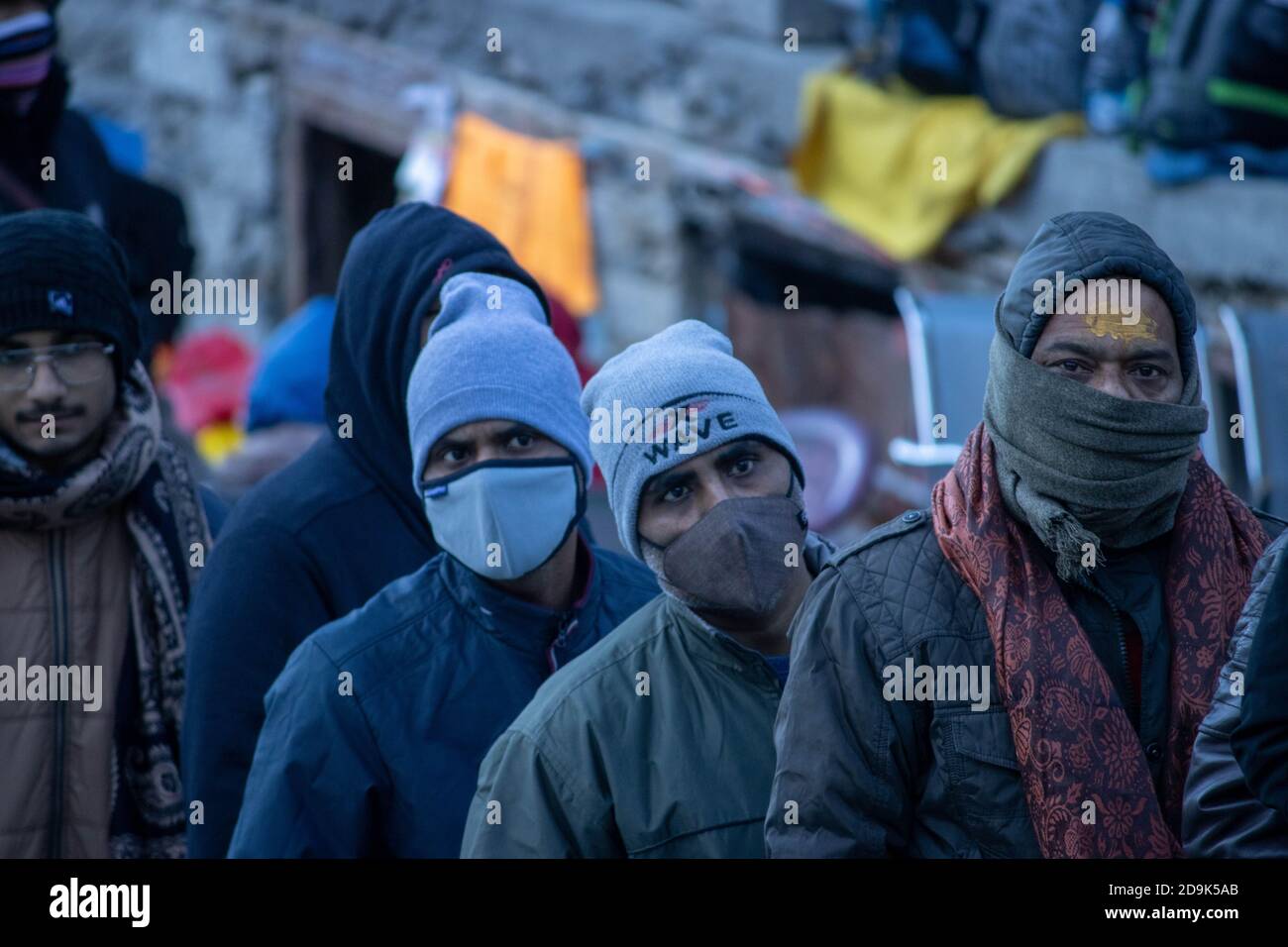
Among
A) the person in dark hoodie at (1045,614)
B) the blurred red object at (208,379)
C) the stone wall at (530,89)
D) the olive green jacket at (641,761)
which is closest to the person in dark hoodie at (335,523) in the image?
the olive green jacket at (641,761)

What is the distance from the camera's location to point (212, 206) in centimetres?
1013

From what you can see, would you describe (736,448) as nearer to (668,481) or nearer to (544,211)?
(668,481)

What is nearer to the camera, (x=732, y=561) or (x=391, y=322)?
(x=732, y=561)

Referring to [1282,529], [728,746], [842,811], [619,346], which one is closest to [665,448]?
[728,746]

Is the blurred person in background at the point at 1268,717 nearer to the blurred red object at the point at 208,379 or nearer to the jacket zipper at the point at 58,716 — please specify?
the jacket zipper at the point at 58,716

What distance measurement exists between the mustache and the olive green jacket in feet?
3.94

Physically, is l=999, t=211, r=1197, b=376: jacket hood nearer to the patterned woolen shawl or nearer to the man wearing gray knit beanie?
the man wearing gray knit beanie

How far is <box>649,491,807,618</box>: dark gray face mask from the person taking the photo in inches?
107

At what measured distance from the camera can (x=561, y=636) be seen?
309 centimetres

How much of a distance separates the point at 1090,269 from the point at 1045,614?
18.3 inches

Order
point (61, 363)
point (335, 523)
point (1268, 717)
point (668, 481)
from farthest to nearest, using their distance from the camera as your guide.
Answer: point (61, 363), point (335, 523), point (668, 481), point (1268, 717)

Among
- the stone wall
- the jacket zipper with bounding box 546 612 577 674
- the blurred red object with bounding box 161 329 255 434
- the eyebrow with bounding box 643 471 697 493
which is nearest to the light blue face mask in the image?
the jacket zipper with bounding box 546 612 577 674

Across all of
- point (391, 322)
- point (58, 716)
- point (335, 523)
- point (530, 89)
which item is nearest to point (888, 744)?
point (335, 523)

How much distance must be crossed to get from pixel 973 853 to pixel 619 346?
19.9ft
